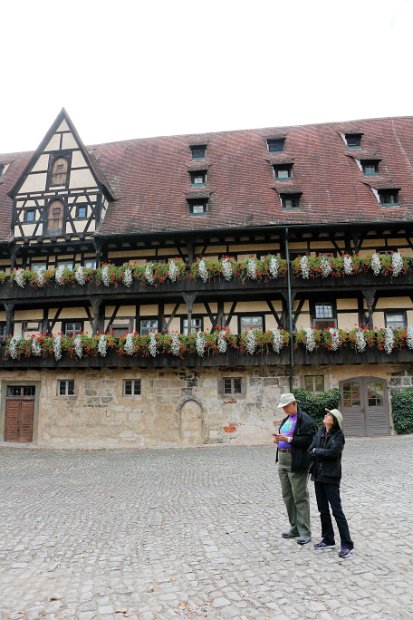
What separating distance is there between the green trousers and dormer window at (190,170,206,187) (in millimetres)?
18294

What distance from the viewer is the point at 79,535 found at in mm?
6500

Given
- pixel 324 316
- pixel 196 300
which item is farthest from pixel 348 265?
pixel 196 300

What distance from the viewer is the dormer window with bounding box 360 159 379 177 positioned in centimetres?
2167

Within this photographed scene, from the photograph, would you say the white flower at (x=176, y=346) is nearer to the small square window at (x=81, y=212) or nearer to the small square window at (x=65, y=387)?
the small square window at (x=65, y=387)

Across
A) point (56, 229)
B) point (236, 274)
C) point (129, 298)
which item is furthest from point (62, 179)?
point (236, 274)

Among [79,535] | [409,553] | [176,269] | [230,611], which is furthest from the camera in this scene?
[176,269]

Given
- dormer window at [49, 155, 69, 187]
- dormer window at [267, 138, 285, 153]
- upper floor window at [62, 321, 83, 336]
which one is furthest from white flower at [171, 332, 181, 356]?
dormer window at [267, 138, 285, 153]

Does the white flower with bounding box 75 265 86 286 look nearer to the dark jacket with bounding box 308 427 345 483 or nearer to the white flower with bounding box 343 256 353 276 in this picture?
the white flower with bounding box 343 256 353 276

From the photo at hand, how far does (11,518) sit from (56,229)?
48.9ft

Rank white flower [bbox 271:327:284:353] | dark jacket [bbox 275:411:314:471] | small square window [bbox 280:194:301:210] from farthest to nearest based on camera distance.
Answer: small square window [bbox 280:194:301:210], white flower [bbox 271:327:284:353], dark jacket [bbox 275:411:314:471]

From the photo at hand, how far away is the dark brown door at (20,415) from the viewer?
19.2m

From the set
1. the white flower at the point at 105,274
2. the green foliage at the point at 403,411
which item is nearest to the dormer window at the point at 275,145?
the white flower at the point at 105,274

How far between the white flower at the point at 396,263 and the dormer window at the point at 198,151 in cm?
1194

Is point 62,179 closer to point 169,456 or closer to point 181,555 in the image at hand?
Answer: point 169,456
